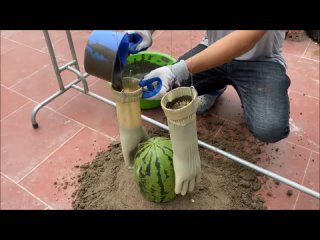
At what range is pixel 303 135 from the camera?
6.44 feet

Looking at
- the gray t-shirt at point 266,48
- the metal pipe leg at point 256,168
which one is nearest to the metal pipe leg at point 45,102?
the metal pipe leg at point 256,168

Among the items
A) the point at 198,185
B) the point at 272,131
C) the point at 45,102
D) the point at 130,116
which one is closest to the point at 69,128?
the point at 45,102

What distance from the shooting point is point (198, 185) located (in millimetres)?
1697

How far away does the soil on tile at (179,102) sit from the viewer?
1.26m

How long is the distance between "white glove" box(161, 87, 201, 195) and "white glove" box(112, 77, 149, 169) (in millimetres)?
199

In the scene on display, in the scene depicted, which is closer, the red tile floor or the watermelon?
the watermelon

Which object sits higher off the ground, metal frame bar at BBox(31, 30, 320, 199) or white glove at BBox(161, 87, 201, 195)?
white glove at BBox(161, 87, 201, 195)

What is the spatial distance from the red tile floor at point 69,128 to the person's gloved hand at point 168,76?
0.60m

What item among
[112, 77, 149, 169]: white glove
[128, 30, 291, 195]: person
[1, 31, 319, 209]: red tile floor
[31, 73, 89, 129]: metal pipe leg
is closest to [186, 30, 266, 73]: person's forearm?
[128, 30, 291, 195]: person

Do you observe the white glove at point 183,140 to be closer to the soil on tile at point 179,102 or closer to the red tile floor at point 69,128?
the soil on tile at point 179,102

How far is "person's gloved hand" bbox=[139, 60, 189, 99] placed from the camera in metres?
1.49

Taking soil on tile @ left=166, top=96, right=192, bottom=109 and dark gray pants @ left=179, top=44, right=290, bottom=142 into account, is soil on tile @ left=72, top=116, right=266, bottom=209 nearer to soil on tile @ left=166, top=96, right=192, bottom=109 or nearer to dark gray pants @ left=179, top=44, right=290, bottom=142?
dark gray pants @ left=179, top=44, right=290, bottom=142

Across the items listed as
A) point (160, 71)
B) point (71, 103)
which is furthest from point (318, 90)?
point (71, 103)

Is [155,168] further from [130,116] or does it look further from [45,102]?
[45,102]
